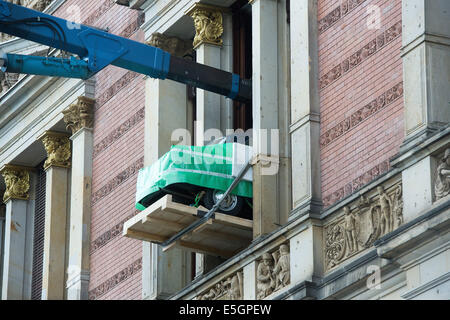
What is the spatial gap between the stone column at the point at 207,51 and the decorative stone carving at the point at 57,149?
15.2 ft

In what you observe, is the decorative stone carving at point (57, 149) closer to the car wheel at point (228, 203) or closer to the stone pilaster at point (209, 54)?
the stone pilaster at point (209, 54)

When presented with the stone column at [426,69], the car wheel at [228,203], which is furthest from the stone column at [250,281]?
the stone column at [426,69]

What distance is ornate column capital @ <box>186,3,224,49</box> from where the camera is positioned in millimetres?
25344

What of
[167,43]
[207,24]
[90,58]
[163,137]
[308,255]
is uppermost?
[167,43]

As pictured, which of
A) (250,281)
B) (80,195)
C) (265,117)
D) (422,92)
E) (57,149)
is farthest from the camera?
(57,149)

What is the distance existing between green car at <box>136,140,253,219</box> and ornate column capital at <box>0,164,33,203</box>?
756 cm

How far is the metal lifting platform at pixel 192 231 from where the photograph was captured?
75.5ft

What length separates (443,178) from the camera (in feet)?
61.6

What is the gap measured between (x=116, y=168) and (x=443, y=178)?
9221 mm

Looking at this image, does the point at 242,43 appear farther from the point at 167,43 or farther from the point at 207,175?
the point at 207,175

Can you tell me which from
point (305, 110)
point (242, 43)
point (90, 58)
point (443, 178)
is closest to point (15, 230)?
point (242, 43)

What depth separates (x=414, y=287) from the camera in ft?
61.3

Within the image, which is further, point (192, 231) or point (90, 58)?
point (90, 58)

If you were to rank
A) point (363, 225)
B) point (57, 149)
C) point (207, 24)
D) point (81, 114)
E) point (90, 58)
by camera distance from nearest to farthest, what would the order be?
point (363, 225), point (90, 58), point (207, 24), point (81, 114), point (57, 149)
